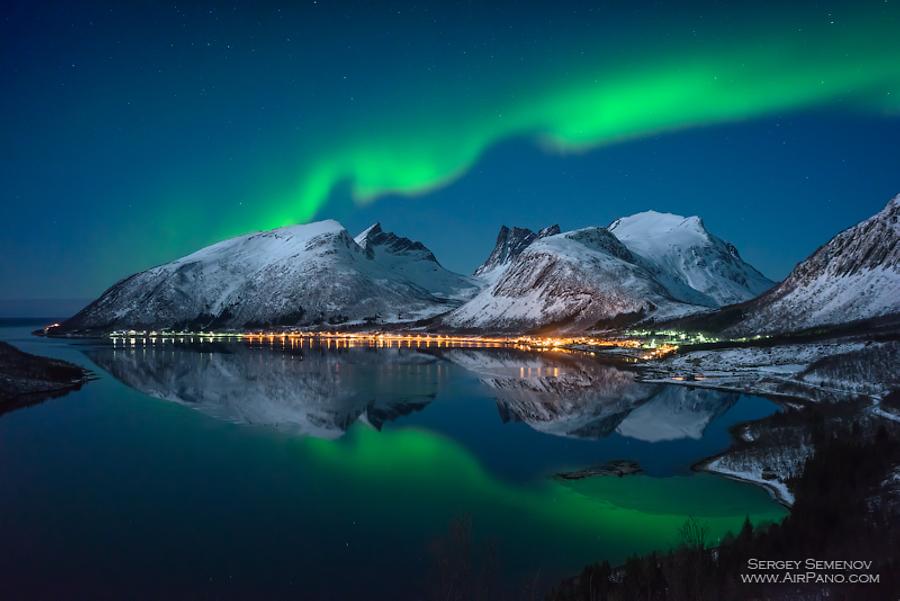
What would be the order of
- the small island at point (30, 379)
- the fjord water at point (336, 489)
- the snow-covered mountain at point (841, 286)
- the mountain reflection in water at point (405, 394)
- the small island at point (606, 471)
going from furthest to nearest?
the snow-covered mountain at point (841, 286), the small island at point (30, 379), the mountain reflection in water at point (405, 394), the small island at point (606, 471), the fjord water at point (336, 489)

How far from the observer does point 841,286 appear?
153000 millimetres

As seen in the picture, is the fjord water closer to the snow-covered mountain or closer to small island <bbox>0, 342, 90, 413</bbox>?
small island <bbox>0, 342, 90, 413</bbox>

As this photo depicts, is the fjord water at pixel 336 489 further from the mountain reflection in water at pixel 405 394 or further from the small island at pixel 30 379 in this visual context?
the small island at pixel 30 379

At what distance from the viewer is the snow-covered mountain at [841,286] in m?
138

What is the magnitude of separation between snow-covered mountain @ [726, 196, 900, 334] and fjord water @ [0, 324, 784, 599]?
8790cm

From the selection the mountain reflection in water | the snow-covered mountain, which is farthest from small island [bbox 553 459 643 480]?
the snow-covered mountain

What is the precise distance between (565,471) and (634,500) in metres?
7.03

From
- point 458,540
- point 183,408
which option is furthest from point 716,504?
point 183,408

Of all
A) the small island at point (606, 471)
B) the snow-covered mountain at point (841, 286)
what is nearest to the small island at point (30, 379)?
the small island at point (606, 471)

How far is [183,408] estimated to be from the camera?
66750 millimetres

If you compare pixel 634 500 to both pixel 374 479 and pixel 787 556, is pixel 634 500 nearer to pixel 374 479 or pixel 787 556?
pixel 787 556

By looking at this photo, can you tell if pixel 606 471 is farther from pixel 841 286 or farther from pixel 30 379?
pixel 841 286

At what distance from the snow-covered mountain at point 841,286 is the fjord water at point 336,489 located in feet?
288

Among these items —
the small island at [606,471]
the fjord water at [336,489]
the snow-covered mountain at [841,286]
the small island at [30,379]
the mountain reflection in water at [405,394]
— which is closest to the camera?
the fjord water at [336,489]
